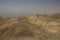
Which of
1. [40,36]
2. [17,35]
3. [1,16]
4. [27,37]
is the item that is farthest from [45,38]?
[1,16]

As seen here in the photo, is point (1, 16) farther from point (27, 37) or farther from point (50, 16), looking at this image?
point (50, 16)

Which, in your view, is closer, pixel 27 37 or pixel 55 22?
pixel 27 37

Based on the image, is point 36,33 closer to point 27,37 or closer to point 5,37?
point 27,37

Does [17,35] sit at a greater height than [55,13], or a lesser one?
lesser

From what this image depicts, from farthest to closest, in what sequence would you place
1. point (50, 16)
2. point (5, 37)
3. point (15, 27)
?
point (50, 16)
point (15, 27)
point (5, 37)

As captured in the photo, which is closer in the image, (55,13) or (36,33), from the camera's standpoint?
(36,33)

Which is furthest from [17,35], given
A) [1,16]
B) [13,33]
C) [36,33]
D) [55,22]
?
[55,22]

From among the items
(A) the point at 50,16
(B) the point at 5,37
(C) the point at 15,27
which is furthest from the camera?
(A) the point at 50,16
